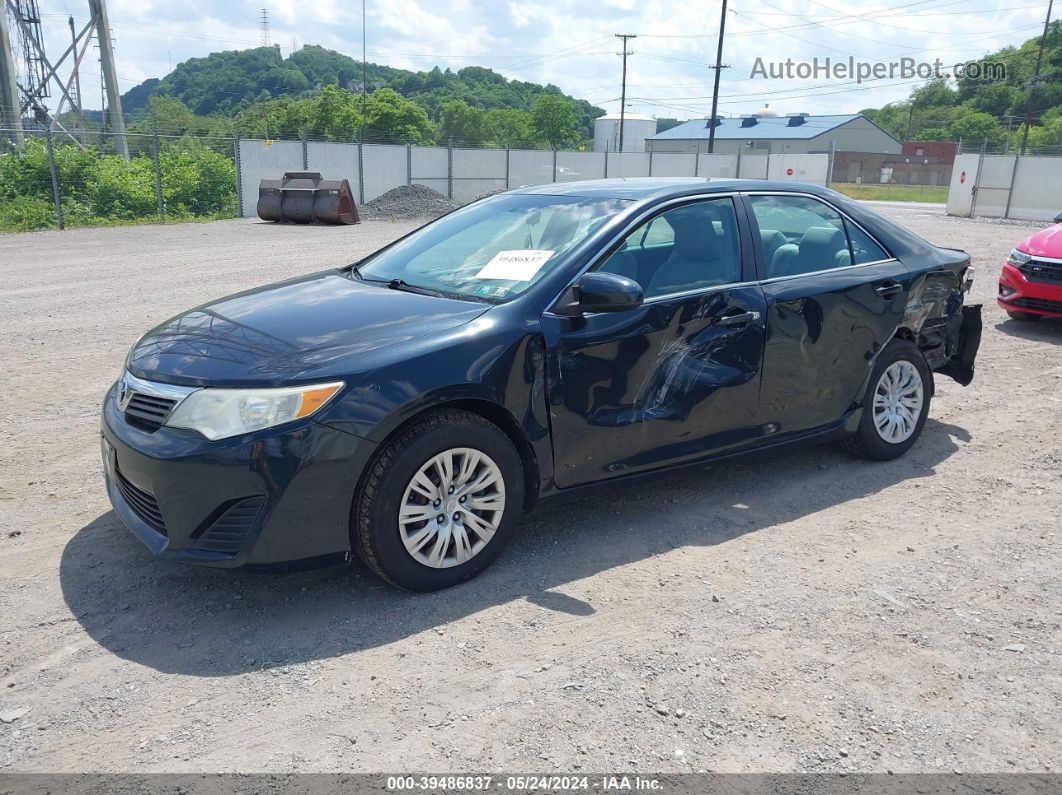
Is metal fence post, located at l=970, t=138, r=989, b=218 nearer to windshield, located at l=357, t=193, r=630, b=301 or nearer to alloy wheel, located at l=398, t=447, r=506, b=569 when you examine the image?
windshield, located at l=357, t=193, r=630, b=301

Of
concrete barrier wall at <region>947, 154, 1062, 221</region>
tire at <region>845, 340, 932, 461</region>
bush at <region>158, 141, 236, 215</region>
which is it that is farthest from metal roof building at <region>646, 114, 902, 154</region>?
tire at <region>845, 340, 932, 461</region>

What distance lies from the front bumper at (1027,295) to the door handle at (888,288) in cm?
501

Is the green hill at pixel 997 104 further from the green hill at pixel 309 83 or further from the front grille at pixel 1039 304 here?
the front grille at pixel 1039 304

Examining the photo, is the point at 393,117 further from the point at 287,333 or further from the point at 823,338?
the point at 287,333

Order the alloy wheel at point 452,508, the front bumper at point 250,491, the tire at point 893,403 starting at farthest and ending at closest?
the tire at point 893,403
the alloy wheel at point 452,508
the front bumper at point 250,491

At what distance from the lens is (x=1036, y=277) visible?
9.27 meters

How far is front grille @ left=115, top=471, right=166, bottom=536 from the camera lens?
11.3 feet

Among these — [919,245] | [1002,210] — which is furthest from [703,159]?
[919,245]

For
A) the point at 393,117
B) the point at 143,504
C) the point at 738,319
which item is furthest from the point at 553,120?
the point at 143,504

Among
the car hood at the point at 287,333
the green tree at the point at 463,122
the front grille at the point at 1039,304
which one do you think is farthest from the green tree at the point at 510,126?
the car hood at the point at 287,333

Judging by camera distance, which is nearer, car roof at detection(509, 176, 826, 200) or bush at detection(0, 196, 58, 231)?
car roof at detection(509, 176, 826, 200)

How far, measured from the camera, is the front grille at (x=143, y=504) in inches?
136

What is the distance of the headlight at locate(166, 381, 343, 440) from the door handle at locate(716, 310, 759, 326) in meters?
2.06

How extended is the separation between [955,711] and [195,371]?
10.1 ft
